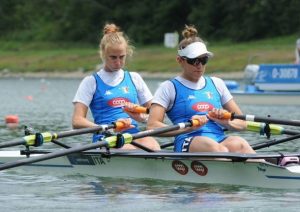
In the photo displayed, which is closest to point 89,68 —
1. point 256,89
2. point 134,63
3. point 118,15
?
point 134,63

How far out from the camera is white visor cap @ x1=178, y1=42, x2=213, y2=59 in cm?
1073

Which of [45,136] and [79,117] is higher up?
[79,117]

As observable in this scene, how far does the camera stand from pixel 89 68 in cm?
5131

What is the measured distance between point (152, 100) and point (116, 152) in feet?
2.35

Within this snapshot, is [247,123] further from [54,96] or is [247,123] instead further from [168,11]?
[168,11]

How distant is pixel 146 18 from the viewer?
64.7 metres

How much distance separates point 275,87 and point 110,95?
14.0 metres

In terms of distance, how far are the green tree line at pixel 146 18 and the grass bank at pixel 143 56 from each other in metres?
1.80

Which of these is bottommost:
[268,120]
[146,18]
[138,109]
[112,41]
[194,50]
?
[268,120]

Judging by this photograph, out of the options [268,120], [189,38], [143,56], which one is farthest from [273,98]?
[143,56]

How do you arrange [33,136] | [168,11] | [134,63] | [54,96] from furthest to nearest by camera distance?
1. [168,11]
2. [134,63]
3. [54,96]
4. [33,136]

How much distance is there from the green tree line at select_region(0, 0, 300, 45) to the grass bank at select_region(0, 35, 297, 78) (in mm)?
1805

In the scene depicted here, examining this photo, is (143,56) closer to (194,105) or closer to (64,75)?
(64,75)

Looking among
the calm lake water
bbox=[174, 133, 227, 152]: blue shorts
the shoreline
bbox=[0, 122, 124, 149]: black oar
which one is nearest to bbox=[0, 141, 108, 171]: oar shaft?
the calm lake water
